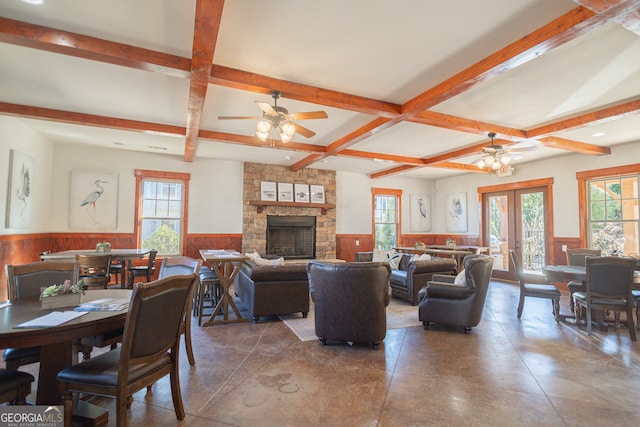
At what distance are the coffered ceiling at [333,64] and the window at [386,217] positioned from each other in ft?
13.8

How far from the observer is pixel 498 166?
5219 mm

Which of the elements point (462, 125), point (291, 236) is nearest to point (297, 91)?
point (462, 125)

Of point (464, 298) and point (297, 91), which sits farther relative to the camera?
point (464, 298)

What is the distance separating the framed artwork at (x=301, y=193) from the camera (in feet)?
27.0

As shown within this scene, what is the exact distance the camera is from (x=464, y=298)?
391 cm

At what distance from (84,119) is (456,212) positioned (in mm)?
8987

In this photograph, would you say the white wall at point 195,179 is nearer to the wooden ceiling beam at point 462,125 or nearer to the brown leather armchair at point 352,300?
the wooden ceiling beam at point 462,125

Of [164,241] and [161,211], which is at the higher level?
[161,211]

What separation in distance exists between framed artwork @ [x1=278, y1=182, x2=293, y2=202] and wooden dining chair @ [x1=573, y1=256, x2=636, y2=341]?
6.01 meters

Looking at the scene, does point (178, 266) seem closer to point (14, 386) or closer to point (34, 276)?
point (34, 276)

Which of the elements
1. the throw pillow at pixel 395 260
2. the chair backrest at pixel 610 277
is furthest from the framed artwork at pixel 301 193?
the chair backrest at pixel 610 277

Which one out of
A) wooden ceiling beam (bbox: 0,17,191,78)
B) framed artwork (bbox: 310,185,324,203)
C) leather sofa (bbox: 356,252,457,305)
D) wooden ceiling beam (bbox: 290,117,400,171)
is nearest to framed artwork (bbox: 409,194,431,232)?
framed artwork (bbox: 310,185,324,203)

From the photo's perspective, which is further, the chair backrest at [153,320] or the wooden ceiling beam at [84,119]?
the wooden ceiling beam at [84,119]

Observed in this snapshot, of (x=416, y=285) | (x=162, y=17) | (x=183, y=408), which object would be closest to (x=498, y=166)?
(x=416, y=285)
